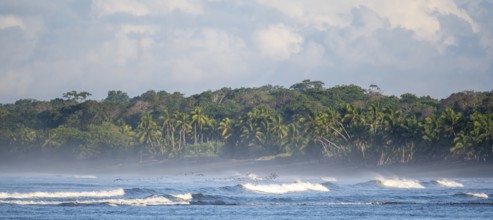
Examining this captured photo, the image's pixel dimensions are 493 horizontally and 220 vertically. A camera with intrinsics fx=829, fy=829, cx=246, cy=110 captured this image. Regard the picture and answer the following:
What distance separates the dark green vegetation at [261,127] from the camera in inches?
3479

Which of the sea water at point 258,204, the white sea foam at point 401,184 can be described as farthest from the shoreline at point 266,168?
the sea water at point 258,204

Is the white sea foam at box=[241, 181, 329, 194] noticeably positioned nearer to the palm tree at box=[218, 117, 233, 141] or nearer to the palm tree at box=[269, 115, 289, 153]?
the palm tree at box=[269, 115, 289, 153]

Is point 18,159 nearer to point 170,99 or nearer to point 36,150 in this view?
point 36,150

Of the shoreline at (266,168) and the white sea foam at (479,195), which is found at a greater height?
the shoreline at (266,168)

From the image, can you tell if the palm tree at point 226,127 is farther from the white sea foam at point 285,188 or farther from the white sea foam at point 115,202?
the white sea foam at point 115,202

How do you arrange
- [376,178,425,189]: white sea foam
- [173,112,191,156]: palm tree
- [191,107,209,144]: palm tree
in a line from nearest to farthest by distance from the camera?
[376,178,425,189]: white sea foam
[173,112,191,156]: palm tree
[191,107,209,144]: palm tree

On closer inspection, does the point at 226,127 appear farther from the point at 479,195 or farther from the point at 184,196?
the point at 479,195

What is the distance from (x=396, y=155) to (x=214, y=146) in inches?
1165

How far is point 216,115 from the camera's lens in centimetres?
12875

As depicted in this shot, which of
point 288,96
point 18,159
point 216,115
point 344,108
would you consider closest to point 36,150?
point 18,159

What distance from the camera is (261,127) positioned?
4345 inches

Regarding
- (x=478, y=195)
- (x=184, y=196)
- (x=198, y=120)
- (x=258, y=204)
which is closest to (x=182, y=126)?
(x=198, y=120)

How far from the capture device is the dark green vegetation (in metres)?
Result: 88.4

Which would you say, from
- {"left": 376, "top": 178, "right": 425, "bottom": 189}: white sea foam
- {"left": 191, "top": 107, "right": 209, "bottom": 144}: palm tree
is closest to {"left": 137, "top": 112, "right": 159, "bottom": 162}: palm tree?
{"left": 191, "top": 107, "right": 209, "bottom": 144}: palm tree
